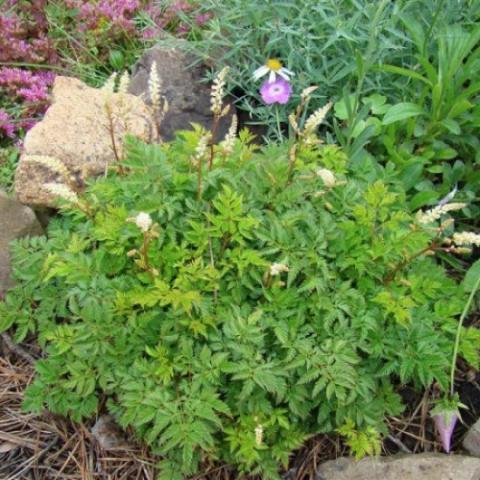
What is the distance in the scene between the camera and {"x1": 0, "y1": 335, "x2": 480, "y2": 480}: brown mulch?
7.58 ft

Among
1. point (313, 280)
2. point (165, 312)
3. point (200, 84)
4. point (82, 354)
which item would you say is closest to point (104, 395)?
point (82, 354)

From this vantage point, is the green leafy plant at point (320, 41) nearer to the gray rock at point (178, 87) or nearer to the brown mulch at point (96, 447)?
the gray rock at point (178, 87)

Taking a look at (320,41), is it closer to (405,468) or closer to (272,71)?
(272,71)

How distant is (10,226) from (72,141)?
1.54 ft

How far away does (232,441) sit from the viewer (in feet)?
6.74

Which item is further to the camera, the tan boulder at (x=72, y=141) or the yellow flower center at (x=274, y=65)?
the yellow flower center at (x=274, y=65)

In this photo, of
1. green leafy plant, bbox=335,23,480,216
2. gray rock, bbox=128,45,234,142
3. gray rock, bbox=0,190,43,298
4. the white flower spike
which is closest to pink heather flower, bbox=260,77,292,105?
the white flower spike

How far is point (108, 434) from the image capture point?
7.58 ft

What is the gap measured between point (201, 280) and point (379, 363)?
70 cm

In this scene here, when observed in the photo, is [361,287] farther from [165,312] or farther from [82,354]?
[82,354]

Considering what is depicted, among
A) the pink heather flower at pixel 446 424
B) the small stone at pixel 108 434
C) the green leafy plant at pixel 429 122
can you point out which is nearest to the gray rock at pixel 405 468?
the pink heather flower at pixel 446 424

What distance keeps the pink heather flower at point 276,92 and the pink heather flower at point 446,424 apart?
1.64 metres

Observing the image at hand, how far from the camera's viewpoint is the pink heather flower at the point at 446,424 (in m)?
2.22

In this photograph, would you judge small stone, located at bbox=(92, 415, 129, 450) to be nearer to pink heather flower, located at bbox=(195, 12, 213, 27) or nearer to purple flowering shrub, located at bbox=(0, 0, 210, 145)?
purple flowering shrub, located at bbox=(0, 0, 210, 145)
